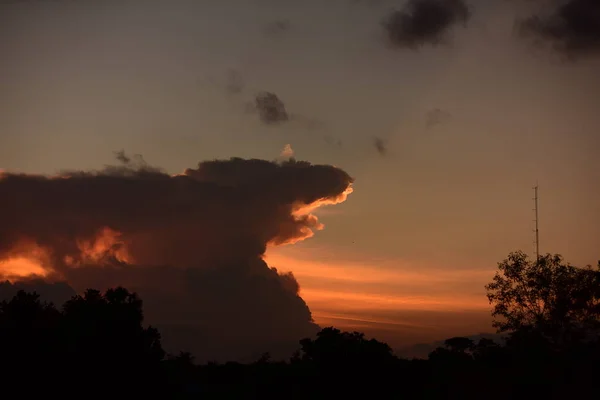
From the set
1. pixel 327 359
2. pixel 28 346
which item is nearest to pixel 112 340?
pixel 28 346

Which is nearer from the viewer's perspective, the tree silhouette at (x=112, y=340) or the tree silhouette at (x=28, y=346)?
the tree silhouette at (x=28, y=346)

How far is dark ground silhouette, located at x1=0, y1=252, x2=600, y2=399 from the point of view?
54.7 metres

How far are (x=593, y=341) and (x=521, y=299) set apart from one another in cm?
775

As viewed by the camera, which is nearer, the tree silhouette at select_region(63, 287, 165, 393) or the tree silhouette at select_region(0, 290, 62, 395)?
the tree silhouette at select_region(0, 290, 62, 395)

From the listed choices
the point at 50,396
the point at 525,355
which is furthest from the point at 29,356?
the point at 525,355

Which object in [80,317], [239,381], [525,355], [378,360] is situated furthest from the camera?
[239,381]

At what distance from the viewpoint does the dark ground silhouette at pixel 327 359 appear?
5466 cm

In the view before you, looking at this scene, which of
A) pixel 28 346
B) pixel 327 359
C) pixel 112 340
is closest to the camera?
pixel 28 346

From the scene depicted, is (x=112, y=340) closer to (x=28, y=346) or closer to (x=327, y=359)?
(x=28, y=346)

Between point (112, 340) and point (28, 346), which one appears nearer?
point (28, 346)

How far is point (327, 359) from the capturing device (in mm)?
77875

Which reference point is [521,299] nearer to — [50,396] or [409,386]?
[409,386]

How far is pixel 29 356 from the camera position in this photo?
5384 centimetres

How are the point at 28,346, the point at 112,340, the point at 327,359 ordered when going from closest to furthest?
the point at 28,346, the point at 112,340, the point at 327,359
